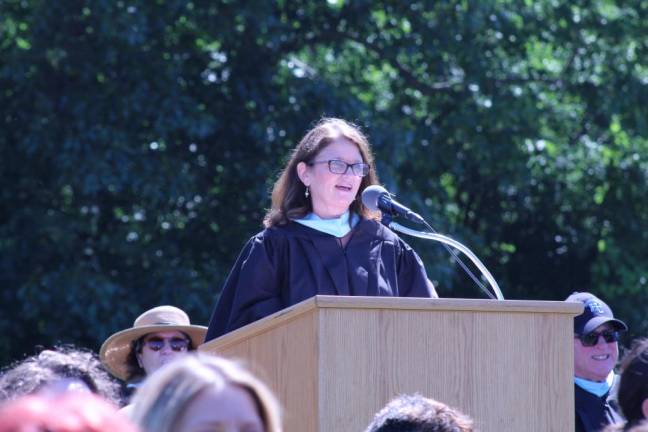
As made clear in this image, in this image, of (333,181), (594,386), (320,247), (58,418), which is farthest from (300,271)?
(58,418)

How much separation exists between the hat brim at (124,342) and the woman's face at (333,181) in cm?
162

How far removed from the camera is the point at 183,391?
224cm

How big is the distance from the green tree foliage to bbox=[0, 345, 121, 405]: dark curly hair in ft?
22.3

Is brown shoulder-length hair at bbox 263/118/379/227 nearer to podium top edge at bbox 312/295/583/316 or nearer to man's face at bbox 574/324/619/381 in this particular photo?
podium top edge at bbox 312/295/583/316

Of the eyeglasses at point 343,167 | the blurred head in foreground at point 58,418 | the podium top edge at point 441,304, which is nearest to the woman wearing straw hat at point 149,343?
the eyeglasses at point 343,167

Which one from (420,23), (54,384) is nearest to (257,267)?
(54,384)

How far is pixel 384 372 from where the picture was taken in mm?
3926

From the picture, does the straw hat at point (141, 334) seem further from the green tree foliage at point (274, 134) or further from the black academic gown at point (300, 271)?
the green tree foliage at point (274, 134)

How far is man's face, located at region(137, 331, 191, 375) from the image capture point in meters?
6.44

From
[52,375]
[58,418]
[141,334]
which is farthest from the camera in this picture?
[141,334]

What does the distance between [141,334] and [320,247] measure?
185 cm

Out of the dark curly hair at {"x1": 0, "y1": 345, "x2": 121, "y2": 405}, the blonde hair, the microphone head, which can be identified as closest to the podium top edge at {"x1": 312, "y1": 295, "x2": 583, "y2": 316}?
the dark curly hair at {"x1": 0, "y1": 345, "x2": 121, "y2": 405}

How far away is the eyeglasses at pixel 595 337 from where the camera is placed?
6.14 meters

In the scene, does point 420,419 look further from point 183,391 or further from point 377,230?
point 377,230
